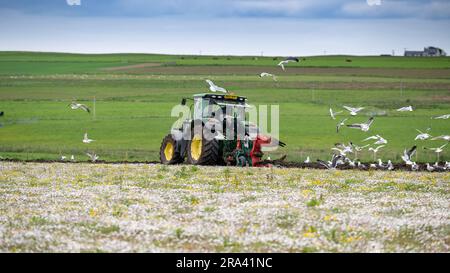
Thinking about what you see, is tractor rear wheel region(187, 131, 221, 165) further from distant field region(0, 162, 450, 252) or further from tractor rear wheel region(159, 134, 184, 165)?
distant field region(0, 162, 450, 252)

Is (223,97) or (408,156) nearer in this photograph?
(223,97)

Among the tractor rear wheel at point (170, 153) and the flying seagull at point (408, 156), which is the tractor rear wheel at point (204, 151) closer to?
the tractor rear wheel at point (170, 153)

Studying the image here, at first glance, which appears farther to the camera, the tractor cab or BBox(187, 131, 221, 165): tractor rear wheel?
the tractor cab

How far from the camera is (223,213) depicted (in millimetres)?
19594

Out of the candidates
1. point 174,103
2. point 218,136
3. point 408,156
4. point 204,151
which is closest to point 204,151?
point 204,151

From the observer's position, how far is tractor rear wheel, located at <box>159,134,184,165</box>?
4009 cm

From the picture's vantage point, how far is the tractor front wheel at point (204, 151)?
3653 centimetres

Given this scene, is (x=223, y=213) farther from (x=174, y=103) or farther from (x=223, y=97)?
(x=174, y=103)

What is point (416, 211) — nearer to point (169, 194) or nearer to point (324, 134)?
point (169, 194)

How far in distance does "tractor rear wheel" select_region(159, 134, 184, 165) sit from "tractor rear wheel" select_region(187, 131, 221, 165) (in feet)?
6.03

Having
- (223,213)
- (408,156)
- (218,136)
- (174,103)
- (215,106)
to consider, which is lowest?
(223,213)

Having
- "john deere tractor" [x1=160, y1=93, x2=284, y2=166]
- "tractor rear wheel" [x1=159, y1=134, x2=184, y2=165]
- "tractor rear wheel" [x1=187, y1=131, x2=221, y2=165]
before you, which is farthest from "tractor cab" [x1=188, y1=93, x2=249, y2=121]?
"tractor rear wheel" [x1=159, y1=134, x2=184, y2=165]

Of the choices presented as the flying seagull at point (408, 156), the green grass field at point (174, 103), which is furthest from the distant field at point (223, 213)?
the green grass field at point (174, 103)
